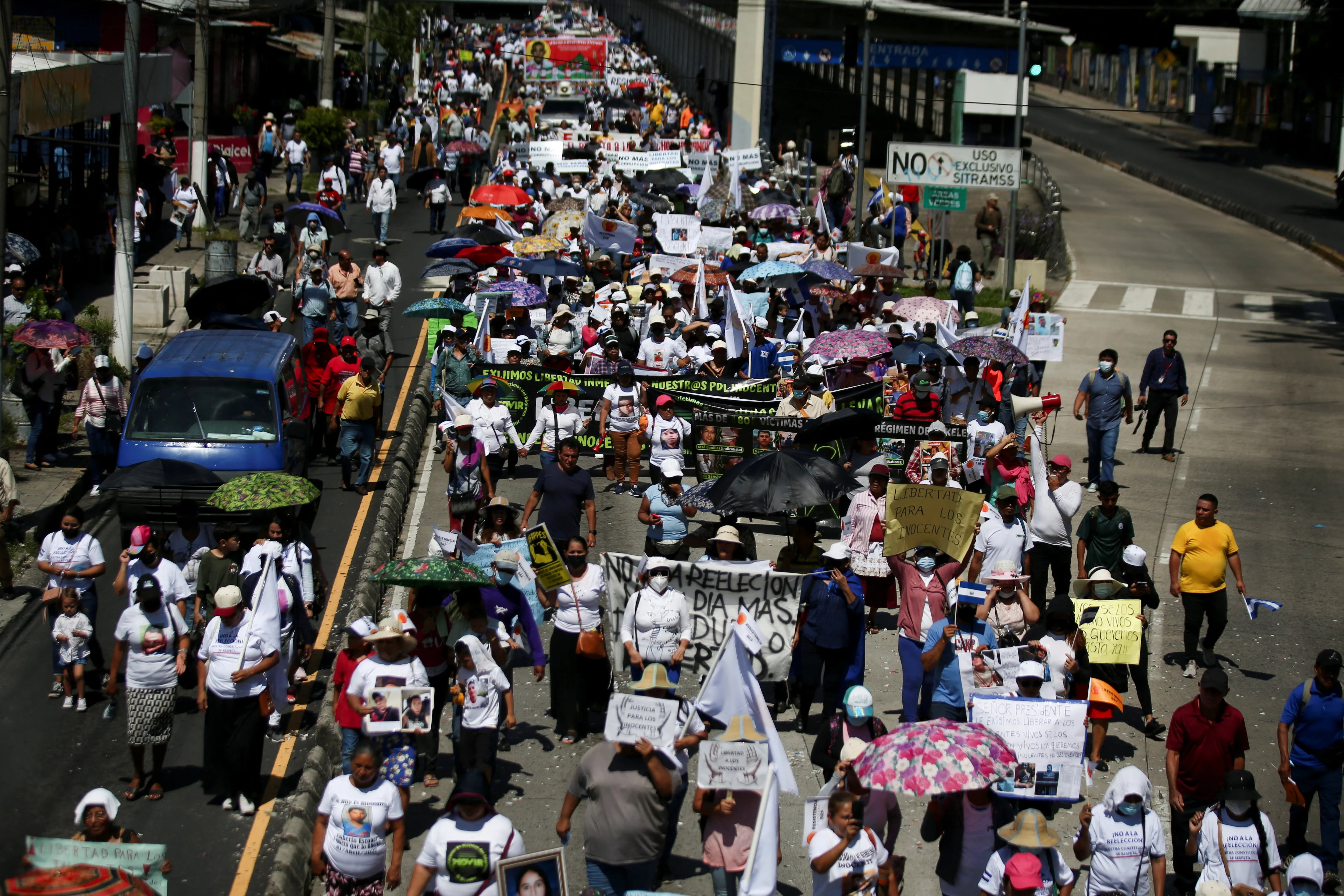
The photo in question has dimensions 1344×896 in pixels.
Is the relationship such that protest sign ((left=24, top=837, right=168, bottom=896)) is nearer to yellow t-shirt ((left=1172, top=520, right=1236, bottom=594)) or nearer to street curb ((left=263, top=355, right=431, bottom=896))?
street curb ((left=263, top=355, right=431, bottom=896))

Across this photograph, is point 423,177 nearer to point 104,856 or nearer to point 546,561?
point 546,561

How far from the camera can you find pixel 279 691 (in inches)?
447

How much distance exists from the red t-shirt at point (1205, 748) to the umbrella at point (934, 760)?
1671mm

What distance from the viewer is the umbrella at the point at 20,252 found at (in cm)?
2289

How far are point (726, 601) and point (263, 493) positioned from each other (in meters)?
4.14

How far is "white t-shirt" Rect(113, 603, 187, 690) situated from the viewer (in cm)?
1126

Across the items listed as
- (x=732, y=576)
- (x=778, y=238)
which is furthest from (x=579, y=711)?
(x=778, y=238)

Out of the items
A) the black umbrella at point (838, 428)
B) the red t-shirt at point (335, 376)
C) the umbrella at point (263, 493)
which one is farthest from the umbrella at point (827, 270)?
the umbrella at point (263, 493)

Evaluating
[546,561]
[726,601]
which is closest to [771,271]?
[726,601]

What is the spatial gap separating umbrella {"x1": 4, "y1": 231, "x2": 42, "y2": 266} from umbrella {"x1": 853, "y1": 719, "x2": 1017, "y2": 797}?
59.4 ft

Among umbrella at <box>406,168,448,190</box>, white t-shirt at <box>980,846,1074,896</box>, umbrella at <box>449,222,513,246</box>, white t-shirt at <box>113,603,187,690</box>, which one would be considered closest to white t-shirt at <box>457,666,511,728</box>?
white t-shirt at <box>113,603,187,690</box>

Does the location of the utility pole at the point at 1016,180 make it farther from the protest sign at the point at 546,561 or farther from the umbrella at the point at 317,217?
the protest sign at the point at 546,561

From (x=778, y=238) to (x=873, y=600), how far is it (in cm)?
1563

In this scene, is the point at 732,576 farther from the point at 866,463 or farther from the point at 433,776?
the point at 866,463
